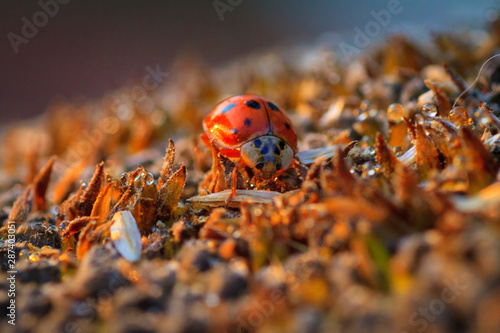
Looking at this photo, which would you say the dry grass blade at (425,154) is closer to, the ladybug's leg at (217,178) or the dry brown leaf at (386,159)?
the dry brown leaf at (386,159)

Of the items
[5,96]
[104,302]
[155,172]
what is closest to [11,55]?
[5,96]

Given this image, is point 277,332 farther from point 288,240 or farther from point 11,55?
point 11,55

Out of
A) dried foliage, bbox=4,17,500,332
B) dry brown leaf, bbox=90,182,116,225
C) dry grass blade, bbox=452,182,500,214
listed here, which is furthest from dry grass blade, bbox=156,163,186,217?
dry grass blade, bbox=452,182,500,214

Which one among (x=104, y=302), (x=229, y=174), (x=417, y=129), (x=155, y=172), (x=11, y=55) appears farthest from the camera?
(x=11, y=55)

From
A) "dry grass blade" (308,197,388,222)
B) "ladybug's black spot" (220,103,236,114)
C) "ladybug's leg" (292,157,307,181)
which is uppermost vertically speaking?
"ladybug's black spot" (220,103,236,114)

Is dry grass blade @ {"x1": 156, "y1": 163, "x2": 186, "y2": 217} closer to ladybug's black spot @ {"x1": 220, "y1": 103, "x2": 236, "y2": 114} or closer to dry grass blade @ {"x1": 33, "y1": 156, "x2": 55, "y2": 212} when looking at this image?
ladybug's black spot @ {"x1": 220, "y1": 103, "x2": 236, "y2": 114}
